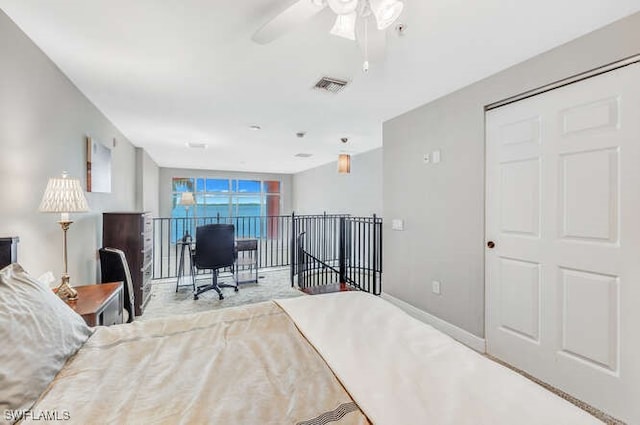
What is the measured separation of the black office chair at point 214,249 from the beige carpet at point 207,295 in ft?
0.51

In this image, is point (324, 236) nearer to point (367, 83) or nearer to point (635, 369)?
point (367, 83)

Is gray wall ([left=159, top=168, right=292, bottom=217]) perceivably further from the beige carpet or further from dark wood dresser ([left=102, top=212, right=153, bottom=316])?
dark wood dresser ([left=102, top=212, right=153, bottom=316])

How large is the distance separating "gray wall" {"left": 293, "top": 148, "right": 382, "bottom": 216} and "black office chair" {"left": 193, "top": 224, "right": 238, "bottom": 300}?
112 inches

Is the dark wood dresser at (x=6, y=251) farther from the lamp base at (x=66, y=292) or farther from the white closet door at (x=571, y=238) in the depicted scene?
the white closet door at (x=571, y=238)

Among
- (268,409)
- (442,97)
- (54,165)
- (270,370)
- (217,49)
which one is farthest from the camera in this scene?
(442,97)

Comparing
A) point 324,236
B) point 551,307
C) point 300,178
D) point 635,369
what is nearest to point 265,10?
point 551,307

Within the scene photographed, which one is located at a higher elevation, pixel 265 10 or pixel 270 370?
pixel 265 10

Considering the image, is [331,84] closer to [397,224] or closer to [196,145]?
[397,224]

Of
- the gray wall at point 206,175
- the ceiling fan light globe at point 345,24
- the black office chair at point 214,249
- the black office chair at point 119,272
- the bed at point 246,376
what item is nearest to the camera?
the bed at point 246,376

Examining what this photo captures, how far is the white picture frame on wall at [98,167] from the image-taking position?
9.57ft

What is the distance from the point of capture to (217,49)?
201 cm

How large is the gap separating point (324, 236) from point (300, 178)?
4137mm

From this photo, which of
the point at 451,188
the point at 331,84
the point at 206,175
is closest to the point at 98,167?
the point at 331,84

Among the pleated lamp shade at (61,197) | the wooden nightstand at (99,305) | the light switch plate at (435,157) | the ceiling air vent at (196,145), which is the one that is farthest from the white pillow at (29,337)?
the ceiling air vent at (196,145)
